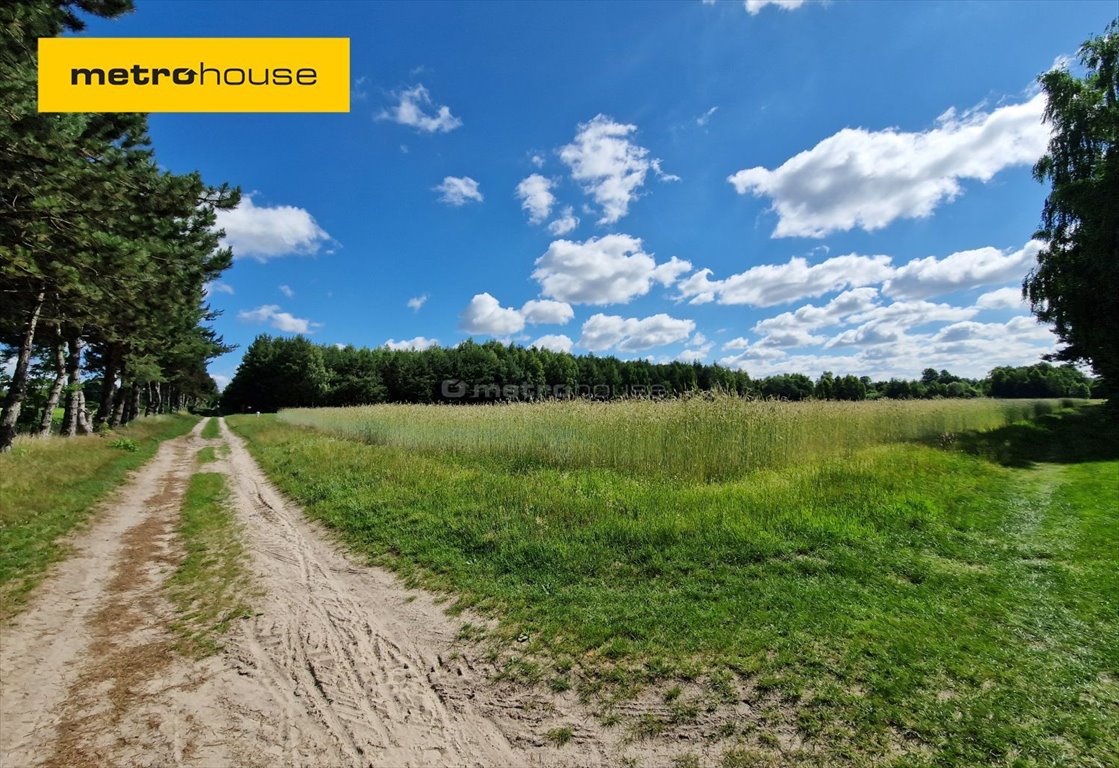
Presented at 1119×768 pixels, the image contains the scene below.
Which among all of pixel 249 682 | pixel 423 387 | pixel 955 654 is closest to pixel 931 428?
pixel 955 654

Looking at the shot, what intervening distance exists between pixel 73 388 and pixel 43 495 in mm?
13976

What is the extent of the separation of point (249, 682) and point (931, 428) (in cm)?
2390

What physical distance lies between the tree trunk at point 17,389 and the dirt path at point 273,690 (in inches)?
488

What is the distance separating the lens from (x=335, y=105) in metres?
8.56

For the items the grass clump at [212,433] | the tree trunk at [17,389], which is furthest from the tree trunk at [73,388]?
the grass clump at [212,433]

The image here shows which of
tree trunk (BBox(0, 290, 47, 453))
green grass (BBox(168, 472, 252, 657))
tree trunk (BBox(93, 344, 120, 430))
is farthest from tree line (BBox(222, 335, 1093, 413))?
green grass (BBox(168, 472, 252, 657))

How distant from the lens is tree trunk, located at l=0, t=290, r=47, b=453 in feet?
43.4

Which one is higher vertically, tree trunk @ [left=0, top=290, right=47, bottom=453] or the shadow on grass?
tree trunk @ [left=0, top=290, right=47, bottom=453]

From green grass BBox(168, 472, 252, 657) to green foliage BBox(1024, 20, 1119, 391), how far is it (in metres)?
25.8

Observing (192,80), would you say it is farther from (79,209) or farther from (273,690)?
(273,690)

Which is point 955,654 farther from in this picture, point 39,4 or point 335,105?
point 39,4

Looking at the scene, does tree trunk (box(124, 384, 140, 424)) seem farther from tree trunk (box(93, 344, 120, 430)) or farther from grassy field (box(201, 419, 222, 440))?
tree trunk (box(93, 344, 120, 430))

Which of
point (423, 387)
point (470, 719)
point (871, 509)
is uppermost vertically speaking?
point (423, 387)

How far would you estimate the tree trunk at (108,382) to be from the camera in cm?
2235
